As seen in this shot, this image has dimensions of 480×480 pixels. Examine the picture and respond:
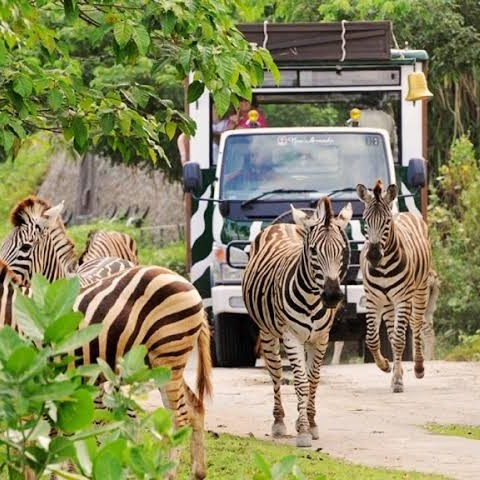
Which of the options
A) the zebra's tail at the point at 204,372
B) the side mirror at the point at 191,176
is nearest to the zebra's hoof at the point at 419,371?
the side mirror at the point at 191,176

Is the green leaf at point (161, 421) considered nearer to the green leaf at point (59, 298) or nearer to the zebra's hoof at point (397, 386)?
the green leaf at point (59, 298)

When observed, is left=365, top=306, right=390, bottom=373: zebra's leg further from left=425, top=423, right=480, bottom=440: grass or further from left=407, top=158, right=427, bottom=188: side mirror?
left=425, top=423, right=480, bottom=440: grass

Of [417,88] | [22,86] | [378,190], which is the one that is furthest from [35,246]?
[417,88]

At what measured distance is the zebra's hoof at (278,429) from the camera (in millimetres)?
12172

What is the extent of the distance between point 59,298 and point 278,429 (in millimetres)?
8292

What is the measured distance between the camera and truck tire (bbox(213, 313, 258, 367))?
17.5 metres

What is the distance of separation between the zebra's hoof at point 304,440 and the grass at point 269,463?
0.17m

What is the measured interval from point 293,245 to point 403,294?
2.70 metres

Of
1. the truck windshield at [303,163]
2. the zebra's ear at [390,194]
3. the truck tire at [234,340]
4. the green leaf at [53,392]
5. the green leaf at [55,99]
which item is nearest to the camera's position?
the green leaf at [53,392]

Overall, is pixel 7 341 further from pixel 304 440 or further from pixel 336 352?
pixel 336 352

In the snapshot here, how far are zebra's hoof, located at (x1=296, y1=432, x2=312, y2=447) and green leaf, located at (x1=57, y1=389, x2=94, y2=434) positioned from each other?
24.9 feet

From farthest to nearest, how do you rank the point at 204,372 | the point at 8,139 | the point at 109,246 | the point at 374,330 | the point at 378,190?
the point at 374,330 < the point at 378,190 < the point at 109,246 < the point at 204,372 < the point at 8,139

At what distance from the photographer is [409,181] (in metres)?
16.7

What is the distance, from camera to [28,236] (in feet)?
38.9
